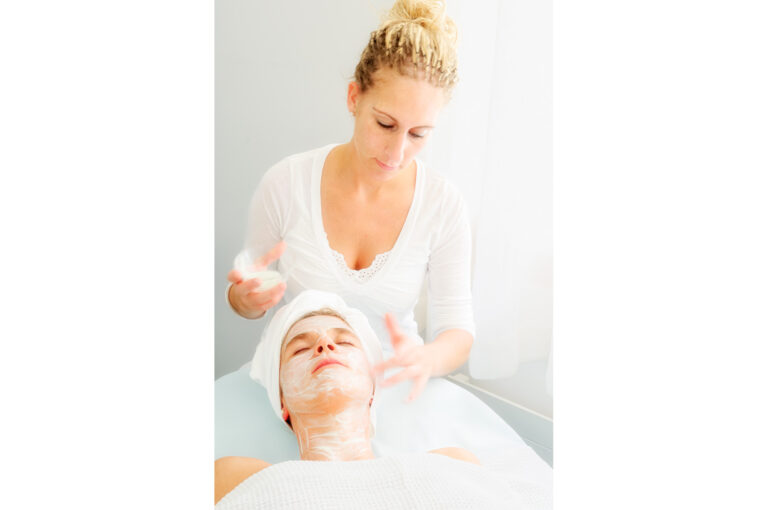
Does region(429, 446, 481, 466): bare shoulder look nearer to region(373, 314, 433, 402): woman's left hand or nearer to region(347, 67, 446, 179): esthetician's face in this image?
region(373, 314, 433, 402): woman's left hand

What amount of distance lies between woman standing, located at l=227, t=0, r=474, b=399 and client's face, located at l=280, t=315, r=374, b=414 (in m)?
0.06

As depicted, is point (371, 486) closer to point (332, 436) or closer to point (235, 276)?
point (332, 436)

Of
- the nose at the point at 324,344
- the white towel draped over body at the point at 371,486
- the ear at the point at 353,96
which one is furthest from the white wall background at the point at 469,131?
the white towel draped over body at the point at 371,486

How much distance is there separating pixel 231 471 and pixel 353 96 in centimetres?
74

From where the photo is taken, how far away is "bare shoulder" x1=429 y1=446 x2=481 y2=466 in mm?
1446

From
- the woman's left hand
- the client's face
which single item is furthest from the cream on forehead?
the woman's left hand

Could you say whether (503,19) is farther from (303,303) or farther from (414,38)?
(303,303)

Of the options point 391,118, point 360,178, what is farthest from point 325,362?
point 391,118

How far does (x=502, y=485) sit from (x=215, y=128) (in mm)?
877

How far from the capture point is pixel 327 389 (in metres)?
1.40

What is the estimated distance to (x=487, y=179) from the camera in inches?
62.3

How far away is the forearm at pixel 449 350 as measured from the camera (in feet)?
4.95

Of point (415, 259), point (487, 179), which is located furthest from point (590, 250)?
point (415, 259)

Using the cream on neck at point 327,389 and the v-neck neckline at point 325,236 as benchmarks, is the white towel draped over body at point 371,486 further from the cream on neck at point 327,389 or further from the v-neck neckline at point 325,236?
the v-neck neckline at point 325,236
